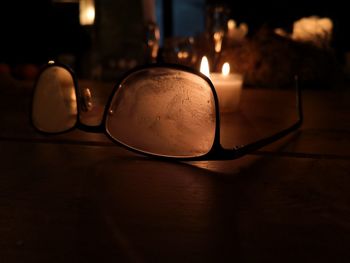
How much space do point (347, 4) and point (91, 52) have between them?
123cm

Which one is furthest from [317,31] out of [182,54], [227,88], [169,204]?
[169,204]

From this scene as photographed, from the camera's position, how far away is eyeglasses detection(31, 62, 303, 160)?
14.1 inches

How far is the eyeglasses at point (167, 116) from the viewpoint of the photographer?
1.18 ft

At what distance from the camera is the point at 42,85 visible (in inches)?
20.1

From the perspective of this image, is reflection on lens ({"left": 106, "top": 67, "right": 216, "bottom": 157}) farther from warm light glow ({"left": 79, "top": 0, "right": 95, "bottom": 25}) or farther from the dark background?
the dark background

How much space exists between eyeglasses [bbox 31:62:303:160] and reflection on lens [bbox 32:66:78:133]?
0.04 metres

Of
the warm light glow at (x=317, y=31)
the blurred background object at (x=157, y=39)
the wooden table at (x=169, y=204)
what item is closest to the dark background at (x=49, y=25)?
the blurred background object at (x=157, y=39)

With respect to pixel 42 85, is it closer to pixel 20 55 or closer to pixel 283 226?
pixel 283 226

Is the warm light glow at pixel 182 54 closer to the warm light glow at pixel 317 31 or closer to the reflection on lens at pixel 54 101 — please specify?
the warm light glow at pixel 317 31

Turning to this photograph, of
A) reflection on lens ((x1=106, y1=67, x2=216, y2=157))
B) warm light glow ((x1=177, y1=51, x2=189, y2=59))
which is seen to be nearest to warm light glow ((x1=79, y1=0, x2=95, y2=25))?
warm light glow ((x1=177, y1=51, x2=189, y2=59))

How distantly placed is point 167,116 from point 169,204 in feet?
0.40

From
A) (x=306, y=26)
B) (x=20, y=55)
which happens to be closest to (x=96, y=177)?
(x=306, y=26)

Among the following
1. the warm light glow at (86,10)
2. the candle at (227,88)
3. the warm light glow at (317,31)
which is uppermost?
the warm light glow at (86,10)

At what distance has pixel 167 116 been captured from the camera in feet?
1.27
